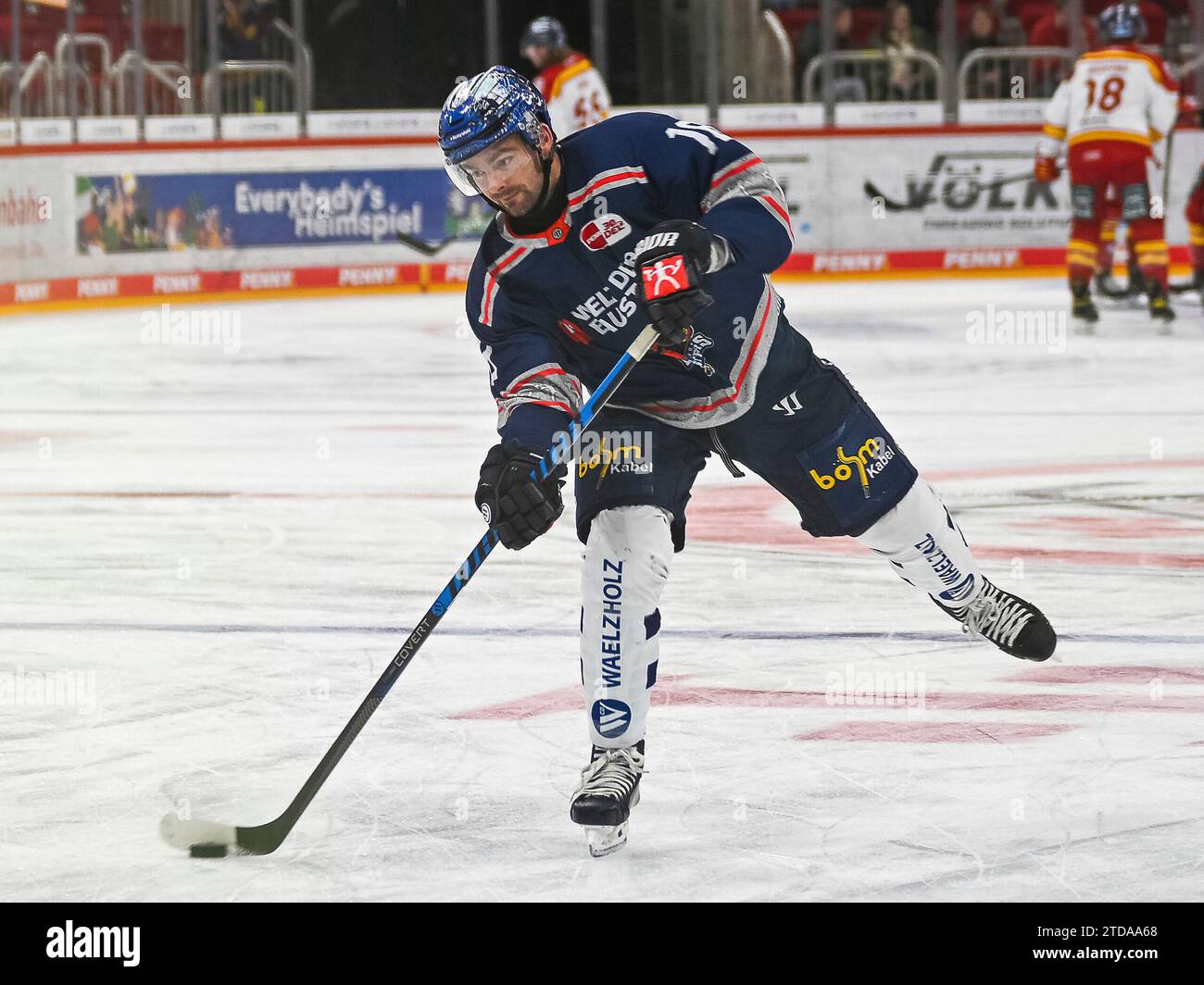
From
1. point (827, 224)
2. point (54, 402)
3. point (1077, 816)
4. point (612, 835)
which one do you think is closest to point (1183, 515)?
point (1077, 816)

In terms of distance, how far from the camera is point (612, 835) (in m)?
3.05

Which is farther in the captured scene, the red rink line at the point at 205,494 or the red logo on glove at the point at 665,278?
the red rink line at the point at 205,494

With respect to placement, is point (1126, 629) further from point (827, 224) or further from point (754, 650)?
point (827, 224)

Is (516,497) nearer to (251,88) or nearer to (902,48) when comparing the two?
(251,88)

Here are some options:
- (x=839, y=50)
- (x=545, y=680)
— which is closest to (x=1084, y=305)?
(x=839, y=50)

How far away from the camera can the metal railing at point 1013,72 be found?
47.4 ft

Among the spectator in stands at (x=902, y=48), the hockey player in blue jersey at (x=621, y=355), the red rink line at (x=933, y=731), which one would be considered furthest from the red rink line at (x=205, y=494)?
the spectator in stands at (x=902, y=48)

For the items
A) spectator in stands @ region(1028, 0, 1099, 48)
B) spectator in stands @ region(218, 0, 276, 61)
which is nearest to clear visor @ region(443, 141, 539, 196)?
spectator in stands @ region(218, 0, 276, 61)

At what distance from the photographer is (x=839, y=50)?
14359 millimetres

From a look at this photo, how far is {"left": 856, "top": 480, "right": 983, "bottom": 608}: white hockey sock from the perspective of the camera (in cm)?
356

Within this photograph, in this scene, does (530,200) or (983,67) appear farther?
(983,67)

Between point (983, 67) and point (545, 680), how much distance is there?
1130 cm

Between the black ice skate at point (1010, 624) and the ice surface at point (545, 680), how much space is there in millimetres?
147

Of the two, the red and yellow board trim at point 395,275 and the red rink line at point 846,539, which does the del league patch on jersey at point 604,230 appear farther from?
the red and yellow board trim at point 395,275
